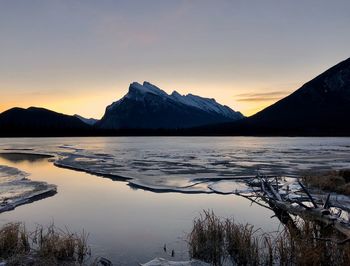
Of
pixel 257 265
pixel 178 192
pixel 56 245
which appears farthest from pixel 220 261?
pixel 178 192

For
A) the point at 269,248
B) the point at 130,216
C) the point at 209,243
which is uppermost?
the point at 269,248

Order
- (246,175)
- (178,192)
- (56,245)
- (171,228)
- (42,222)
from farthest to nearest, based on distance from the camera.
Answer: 1. (246,175)
2. (178,192)
3. (42,222)
4. (171,228)
5. (56,245)

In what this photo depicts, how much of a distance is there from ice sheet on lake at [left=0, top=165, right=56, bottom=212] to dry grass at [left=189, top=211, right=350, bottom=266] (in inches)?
403

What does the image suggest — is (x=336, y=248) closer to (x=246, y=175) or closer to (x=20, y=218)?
(x=20, y=218)

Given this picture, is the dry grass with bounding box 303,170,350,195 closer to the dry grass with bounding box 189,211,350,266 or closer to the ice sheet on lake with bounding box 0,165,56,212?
the dry grass with bounding box 189,211,350,266

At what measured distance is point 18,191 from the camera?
22.7 m

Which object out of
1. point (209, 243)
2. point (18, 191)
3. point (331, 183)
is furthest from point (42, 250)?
point (331, 183)

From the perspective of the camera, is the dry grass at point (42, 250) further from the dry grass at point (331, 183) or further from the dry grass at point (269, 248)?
the dry grass at point (331, 183)

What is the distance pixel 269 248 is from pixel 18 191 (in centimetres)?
1695

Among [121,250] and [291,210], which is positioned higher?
[291,210]

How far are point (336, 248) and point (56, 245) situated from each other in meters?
7.40

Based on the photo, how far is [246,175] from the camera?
29.8 metres

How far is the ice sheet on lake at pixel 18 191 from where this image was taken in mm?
18953

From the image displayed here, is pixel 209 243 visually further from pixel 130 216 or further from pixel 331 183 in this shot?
pixel 331 183
